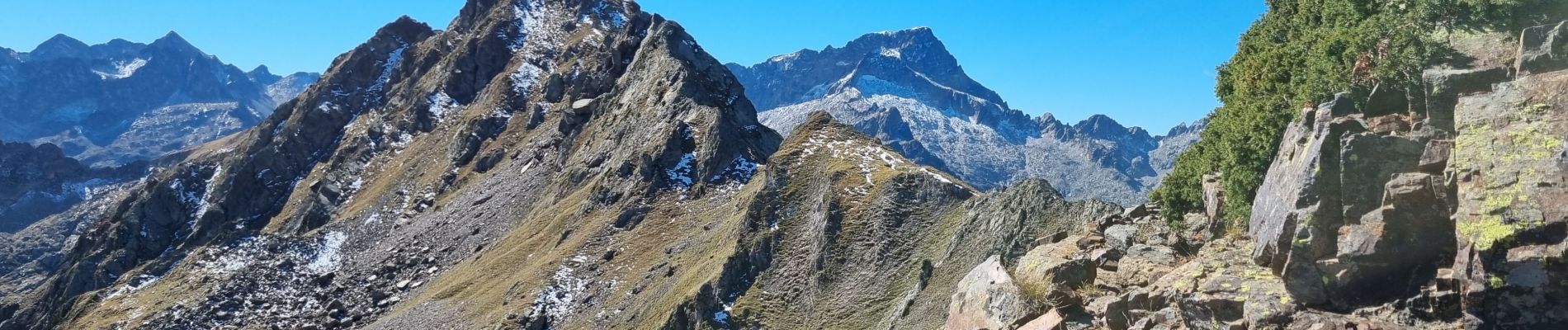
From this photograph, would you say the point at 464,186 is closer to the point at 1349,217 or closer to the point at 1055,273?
the point at 1055,273

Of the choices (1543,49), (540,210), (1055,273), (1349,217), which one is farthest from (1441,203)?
(540,210)

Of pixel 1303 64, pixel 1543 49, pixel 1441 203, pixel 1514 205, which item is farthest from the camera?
pixel 1303 64

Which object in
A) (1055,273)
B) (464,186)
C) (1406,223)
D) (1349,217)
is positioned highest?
(464,186)

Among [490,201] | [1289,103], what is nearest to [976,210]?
[1289,103]

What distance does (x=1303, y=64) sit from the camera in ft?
66.4

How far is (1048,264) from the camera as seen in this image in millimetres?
20531

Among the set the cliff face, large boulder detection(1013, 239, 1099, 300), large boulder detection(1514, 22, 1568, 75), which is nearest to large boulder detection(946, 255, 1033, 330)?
large boulder detection(1013, 239, 1099, 300)

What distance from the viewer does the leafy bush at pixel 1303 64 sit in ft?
53.0

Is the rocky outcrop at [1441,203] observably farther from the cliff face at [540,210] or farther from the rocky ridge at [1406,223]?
the cliff face at [540,210]

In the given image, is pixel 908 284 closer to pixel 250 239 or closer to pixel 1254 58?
pixel 1254 58

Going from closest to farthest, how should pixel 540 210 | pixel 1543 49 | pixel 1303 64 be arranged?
pixel 1543 49
pixel 1303 64
pixel 540 210

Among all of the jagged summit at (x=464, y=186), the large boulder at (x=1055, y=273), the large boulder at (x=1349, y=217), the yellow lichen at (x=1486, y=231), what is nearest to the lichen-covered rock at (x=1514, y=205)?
the yellow lichen at (x=1486, y=231)

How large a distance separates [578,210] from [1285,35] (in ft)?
236

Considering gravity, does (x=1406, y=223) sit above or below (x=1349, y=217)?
below
